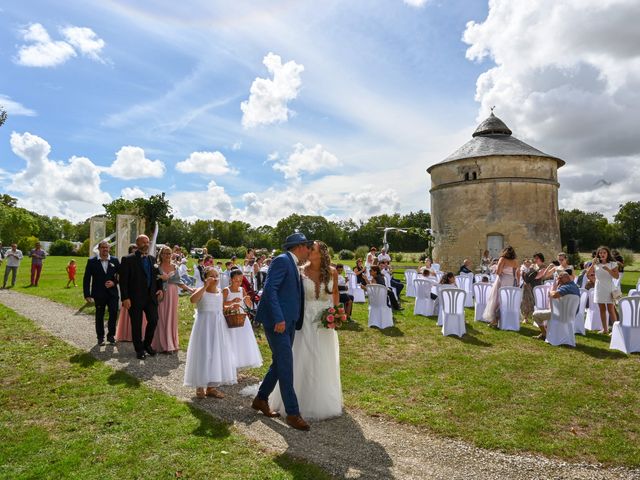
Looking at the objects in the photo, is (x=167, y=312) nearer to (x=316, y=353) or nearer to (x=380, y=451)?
(x=316, y=353)

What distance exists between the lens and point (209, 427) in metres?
4.57

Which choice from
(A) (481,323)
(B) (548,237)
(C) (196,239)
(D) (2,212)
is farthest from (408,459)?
(C) (196,239)

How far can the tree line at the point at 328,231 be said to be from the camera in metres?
72.9

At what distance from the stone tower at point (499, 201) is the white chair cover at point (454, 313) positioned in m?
20.2

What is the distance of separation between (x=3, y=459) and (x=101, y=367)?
3.04 m

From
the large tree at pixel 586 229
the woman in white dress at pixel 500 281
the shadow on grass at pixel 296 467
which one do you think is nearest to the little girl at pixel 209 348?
the shadow on grass at pixel 296 467

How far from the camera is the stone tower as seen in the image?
27.8 m

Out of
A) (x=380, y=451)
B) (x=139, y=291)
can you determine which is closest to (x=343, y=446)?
(x=380, y=451)

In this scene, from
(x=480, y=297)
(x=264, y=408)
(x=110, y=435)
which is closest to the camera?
(x=110, y=435)

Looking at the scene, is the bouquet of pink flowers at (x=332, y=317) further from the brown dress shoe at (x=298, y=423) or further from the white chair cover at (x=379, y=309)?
the white chair cover at (x=379, y=309)

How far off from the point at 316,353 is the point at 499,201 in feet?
85.1

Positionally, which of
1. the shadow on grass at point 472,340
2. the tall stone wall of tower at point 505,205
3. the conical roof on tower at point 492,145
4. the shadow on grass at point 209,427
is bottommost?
the shadow on grass at point 209,427

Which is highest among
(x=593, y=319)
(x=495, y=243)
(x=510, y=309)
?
(x=495, y=243)

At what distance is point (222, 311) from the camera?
599 centimetres
